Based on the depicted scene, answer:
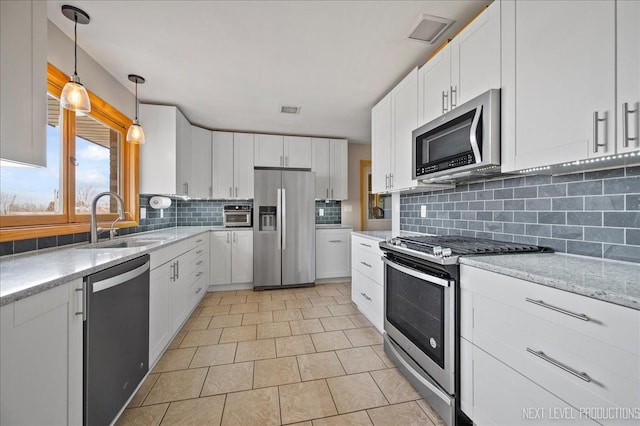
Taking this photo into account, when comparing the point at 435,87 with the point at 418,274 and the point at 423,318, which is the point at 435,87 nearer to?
the point at 418,274

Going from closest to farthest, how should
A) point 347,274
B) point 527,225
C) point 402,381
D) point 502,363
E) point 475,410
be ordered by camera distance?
point 502,363, point 475,410, point 527,225, point 402,381, point 347,274

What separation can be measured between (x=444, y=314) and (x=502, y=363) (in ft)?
1.09

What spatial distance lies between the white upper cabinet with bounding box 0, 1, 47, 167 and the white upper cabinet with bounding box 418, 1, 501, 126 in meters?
2.39

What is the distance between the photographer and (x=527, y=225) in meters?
1.66

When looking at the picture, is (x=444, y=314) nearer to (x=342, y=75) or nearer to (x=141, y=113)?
(x=342, y=75)

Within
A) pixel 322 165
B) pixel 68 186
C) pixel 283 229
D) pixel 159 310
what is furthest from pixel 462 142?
pixel 322 165

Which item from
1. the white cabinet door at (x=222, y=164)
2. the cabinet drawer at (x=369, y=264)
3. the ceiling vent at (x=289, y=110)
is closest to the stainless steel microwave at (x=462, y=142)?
the cabinet drawer at (x=369, y=264)

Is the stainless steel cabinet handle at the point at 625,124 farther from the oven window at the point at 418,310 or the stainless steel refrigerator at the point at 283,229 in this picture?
the stainless steel refrigerator at the point at 283,229

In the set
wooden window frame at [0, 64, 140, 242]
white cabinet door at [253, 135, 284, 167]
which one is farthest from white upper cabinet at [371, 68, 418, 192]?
wooden window frame at [0, 64, 140, 242]

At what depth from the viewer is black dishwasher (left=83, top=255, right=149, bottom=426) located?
1226 millimetres

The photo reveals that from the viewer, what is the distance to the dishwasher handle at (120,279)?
1279mm

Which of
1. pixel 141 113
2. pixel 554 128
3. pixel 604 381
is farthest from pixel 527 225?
pixel 141 113

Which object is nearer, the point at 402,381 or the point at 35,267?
the point at 35,267

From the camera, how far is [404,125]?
8.07ft
